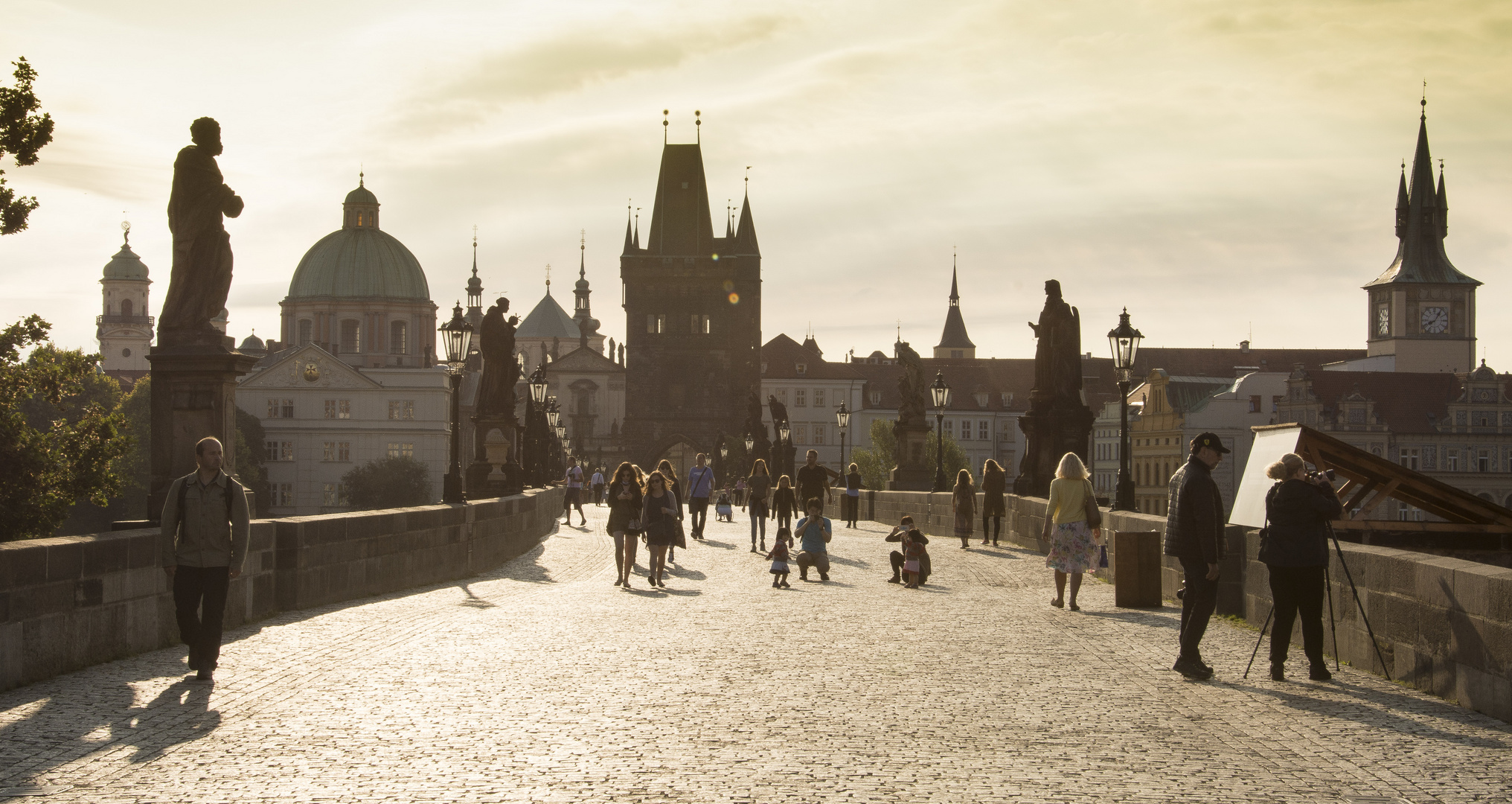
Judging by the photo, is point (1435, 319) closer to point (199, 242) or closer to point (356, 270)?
point (356, 270)

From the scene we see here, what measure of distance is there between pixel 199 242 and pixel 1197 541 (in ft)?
26.5

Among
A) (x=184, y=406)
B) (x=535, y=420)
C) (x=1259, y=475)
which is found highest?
(x=535, y=420)

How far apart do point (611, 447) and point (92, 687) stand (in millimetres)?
127162

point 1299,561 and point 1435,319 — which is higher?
point 1435,319

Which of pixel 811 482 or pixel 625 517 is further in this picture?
pixel 811 482

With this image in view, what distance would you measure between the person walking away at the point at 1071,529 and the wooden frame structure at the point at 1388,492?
1968 millimetres

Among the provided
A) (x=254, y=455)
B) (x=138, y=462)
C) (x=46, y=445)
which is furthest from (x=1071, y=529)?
(x=254, y=455)

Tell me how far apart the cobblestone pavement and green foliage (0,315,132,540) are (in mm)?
15638

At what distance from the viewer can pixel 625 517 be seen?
19047 millimetres

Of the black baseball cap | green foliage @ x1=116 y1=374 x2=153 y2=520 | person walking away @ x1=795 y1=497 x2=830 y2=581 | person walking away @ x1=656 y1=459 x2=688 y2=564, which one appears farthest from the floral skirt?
green foliage @ x1=116 y1=374 x2=153 y2=520

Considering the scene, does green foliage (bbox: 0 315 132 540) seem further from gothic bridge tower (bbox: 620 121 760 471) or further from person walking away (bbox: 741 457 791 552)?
gothic bridge tower (bbox: 620 121 760 471)

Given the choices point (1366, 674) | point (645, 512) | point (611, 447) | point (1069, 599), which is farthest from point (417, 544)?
point (611, 447)

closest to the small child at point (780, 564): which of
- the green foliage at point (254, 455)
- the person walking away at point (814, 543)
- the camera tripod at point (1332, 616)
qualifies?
the person walking away at point (814, 543)

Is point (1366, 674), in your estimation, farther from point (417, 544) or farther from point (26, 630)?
point (417, 544)
